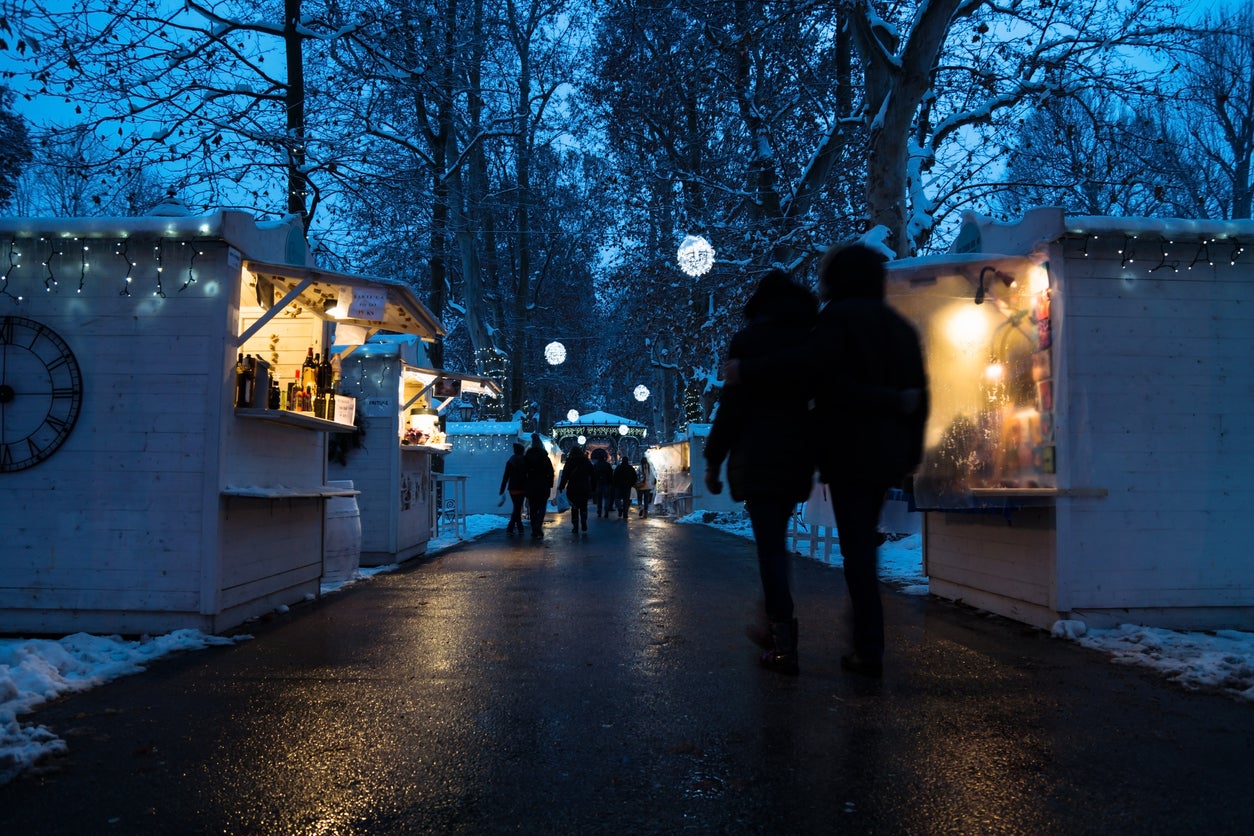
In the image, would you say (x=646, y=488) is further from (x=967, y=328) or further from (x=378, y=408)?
(x=967, y=328)

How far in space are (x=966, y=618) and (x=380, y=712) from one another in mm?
4678

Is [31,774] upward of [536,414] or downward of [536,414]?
downward

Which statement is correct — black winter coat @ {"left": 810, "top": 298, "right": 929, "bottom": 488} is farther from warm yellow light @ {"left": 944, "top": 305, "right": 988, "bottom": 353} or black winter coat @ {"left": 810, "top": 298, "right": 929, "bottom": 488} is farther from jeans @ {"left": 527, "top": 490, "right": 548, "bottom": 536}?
jeans @ {"left": 527, "top": 490, "right": 548, "bottom": 536}

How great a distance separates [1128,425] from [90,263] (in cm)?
771

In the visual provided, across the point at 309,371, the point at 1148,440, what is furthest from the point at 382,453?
the point at 1148,440

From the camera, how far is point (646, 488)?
108ft

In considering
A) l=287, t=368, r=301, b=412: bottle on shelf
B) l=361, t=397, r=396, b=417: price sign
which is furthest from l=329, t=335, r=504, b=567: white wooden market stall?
l=287, t=368, r=301, b=412: bottle on shelf

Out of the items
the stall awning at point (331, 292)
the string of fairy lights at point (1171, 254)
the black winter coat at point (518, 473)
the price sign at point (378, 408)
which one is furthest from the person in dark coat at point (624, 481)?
the string of fairy lights at point (1171, 254)

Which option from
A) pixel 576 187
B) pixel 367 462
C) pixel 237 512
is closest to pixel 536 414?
pixel 576 187

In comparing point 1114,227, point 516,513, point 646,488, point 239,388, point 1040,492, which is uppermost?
point 1114,227

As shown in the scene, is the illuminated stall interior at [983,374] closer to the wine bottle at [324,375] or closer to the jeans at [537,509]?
the wine bottle at [324,375]

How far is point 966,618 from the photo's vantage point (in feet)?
21.9

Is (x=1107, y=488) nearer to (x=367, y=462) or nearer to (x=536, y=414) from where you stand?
(x=367, y=462)

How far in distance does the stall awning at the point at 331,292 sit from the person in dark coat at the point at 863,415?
4273 millimetres
